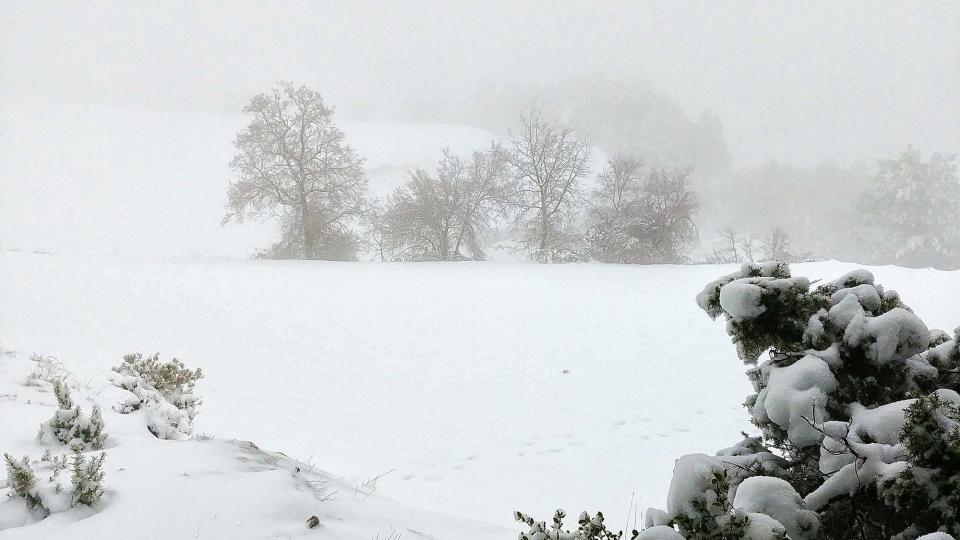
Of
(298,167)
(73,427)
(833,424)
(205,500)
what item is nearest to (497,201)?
(298,167)

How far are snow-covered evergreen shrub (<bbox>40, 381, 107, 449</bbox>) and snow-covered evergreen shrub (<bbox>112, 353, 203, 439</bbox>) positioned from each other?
483 mm

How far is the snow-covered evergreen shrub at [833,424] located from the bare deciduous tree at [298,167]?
61.6 feet

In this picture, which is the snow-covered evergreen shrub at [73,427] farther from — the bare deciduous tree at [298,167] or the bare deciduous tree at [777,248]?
the bare deciduous tree at [777,248]

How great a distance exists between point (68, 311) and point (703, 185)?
53.3 m

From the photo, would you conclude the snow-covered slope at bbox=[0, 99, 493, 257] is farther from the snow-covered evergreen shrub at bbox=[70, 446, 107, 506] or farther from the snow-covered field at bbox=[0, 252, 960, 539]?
the snow-covered evergreen shrub at bbox=[70, 446, 107, 506]

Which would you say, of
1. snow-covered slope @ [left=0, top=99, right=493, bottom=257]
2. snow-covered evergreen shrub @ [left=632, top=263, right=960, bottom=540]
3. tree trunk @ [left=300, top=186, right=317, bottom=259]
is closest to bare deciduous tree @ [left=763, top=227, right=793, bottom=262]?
tree trunk @ [left=300, top=186, right=317, bottom=259]

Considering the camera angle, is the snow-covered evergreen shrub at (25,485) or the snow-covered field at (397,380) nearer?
the snow-covered evergreen shrub at (25,485)

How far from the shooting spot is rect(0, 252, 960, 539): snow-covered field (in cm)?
273


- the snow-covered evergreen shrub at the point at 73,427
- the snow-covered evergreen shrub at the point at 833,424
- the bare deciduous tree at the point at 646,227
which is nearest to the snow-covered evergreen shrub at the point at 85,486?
the snow-covered evergreen shrub at the point at 73,427

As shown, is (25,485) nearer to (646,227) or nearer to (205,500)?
(205,500)

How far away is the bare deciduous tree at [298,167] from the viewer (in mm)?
18156

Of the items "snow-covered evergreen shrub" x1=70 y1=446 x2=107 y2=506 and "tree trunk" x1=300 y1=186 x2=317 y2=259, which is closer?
"snow-covered evergreen shrub" x1=70 y1=446 x2=107 y2=506

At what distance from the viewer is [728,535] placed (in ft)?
4.24

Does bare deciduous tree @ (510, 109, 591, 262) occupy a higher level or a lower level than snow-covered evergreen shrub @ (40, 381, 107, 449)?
higher
